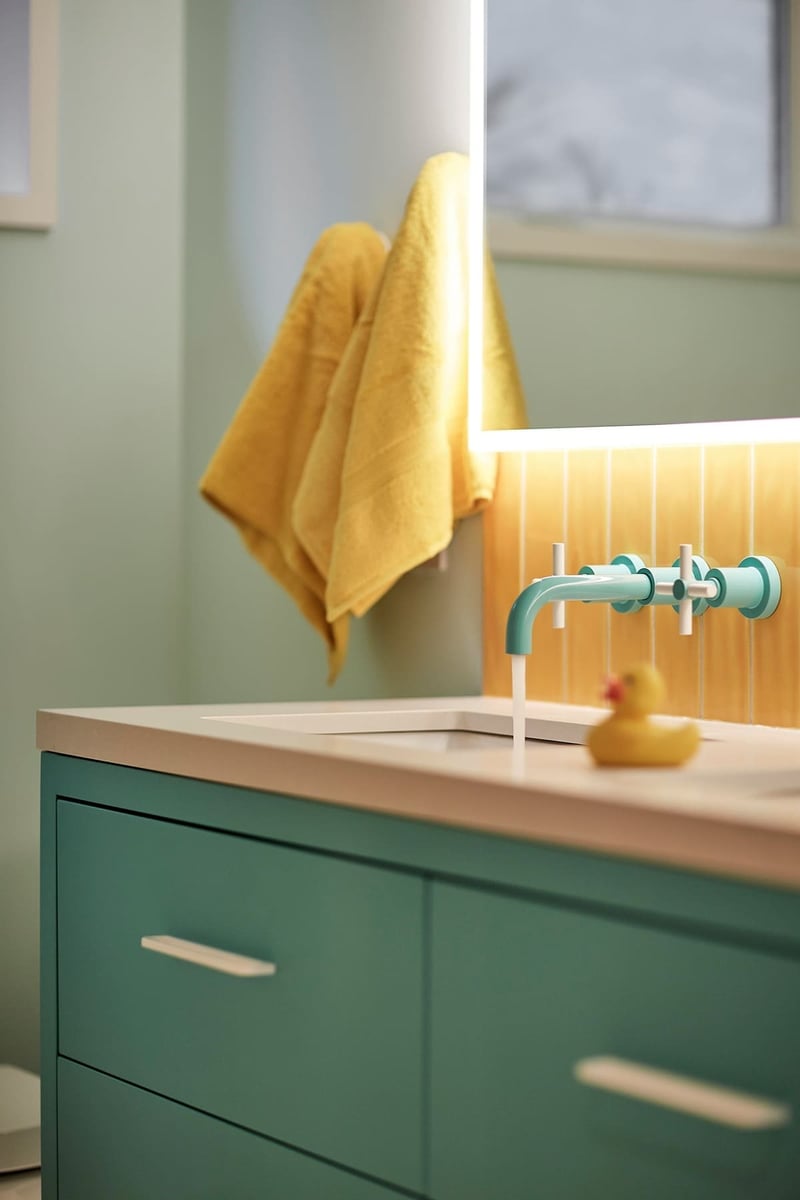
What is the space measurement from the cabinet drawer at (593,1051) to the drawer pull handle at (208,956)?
0.68 feet

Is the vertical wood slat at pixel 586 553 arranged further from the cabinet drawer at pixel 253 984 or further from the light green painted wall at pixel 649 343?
the cabinet drawer at pixel 253 984

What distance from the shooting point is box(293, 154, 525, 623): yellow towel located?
5.94ft

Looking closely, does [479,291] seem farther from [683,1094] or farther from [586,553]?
[683,1094]

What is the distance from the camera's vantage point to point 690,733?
1.19 meters

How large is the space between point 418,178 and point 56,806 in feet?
2.85

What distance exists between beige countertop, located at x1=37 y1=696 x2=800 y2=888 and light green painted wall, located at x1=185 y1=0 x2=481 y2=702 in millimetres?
360

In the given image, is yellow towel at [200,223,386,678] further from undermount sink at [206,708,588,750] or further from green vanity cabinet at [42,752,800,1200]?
green vanity cabinet at [42,752,800,1200]

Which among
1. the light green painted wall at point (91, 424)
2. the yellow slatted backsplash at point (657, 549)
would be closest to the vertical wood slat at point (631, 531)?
the yellow slatted backsplash at point (657, 549)

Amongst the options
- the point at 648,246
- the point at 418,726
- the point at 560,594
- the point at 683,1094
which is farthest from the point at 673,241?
the point at 683,1094

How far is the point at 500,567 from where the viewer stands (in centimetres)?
191

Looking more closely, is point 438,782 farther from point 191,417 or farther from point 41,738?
point 191,417

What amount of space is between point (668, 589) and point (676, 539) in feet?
0.54

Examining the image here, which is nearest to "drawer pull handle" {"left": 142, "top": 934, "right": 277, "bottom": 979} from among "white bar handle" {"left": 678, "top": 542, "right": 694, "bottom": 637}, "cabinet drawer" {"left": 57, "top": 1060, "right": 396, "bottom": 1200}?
Answer: "cabinet drawer" {"left": 57, "top": 1060, "right": 396, "bottom": 1200}

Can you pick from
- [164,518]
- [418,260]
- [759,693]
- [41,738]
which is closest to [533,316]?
[418,260]
